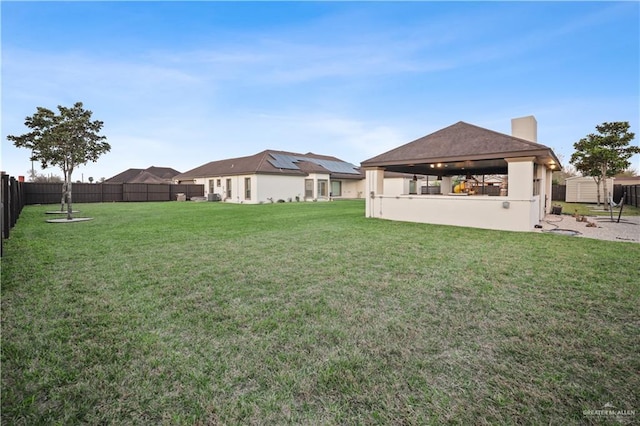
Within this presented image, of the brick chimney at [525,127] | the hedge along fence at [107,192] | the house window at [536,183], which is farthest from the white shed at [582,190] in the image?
the hedge along fence at [107,192]

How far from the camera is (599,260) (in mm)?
5594

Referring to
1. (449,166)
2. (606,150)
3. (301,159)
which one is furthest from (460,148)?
(301,159)

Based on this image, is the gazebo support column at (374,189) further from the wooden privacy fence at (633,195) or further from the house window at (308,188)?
the wooden privacy fence at (633,195)

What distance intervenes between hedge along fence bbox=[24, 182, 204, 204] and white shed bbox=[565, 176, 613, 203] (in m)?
→ 32.2

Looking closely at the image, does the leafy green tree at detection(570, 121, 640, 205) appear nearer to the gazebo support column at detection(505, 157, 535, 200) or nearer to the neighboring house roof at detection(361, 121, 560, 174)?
the neighboring house roof at detection(361, 121, 560, 174)

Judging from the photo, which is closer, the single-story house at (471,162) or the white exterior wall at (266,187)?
the single-story house at (471,162)

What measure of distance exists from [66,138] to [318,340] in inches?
559

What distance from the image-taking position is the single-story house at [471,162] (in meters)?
9.37

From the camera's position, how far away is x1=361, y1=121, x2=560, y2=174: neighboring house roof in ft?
31.1

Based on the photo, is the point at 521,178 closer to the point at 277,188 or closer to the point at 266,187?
the point at 266,187

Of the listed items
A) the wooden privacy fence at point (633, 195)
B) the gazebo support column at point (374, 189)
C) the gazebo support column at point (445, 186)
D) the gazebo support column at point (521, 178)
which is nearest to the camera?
the gazebo support column at point (521, 178)

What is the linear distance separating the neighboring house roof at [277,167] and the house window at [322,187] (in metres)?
0.96

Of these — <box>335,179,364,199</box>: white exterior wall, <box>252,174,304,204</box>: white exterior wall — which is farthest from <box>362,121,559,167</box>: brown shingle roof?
<box>335,179,364,199</box>: white exterior wall

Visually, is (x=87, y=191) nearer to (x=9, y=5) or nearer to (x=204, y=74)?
(x=204, y=74)
